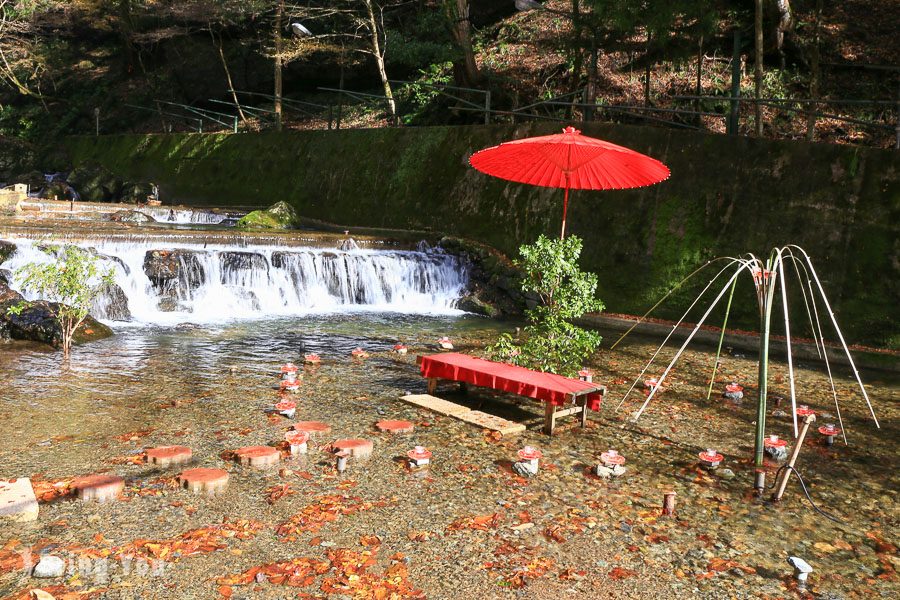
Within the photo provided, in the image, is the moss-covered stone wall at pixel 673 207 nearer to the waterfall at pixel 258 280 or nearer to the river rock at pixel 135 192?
the waterfall at pixel 258 280

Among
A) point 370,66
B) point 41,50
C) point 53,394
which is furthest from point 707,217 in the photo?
point 41,50

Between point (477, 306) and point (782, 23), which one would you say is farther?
point (782, 23)

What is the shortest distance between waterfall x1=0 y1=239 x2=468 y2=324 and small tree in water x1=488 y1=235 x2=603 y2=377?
6.33 meters

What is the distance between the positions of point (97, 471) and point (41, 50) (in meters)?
34.8

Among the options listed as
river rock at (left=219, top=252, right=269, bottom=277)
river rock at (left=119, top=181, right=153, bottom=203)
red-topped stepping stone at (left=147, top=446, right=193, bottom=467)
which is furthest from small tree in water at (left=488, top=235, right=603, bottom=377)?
river rock at (left=119, top=181, right=153, bottom=203)

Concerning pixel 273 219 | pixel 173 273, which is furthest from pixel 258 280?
pixel 273 219

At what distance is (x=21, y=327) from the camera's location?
891 cm

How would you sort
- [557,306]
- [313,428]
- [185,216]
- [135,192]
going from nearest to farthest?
[313,428] < [557,306] < [185,216] < [135,192]

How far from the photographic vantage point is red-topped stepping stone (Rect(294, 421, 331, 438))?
5.64 meters

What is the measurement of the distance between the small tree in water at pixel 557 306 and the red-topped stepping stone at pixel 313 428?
2038mm

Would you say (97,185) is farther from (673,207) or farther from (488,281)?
(673,207)

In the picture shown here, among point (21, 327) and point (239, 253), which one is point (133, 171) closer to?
point (239, 253)

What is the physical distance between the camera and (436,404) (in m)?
6.61

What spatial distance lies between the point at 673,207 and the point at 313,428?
28.6ft
